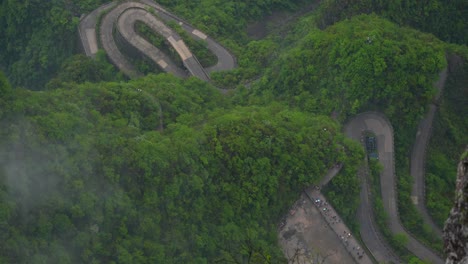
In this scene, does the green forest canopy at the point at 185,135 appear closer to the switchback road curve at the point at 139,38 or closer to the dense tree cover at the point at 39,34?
the dense tree cover at the point at 39,34

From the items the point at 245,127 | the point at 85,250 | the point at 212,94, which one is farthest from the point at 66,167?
the point at 212,94

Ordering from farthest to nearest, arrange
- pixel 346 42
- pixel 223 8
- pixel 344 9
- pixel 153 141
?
pixel 223 8, pixel 344 9, pixel 346 42, pixel 153 141

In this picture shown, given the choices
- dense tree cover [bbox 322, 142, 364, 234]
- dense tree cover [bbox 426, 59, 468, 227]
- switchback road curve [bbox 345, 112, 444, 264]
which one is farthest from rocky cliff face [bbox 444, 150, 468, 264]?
dense tree cover [bbox 426, 59, 468, 227]

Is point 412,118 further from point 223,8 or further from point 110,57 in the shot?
point 110,57

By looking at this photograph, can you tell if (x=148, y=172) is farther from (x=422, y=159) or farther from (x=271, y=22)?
(x=271, y=22)

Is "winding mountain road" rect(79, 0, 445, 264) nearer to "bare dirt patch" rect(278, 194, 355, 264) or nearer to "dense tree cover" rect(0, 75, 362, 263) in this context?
"bare dirt patch" rect(278, 194, 355, 264)

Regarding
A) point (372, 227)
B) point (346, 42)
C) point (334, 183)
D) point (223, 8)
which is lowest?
point (372, 227)

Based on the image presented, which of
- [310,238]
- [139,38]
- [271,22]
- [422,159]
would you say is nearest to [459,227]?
[310,238]
